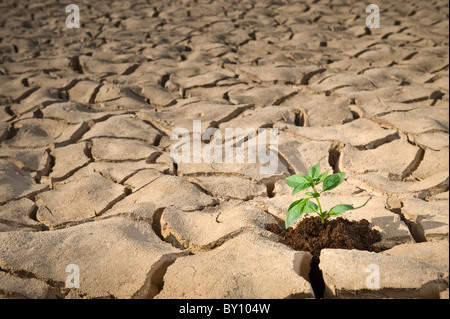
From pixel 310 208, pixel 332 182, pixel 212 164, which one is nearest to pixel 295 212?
pixel 310 208

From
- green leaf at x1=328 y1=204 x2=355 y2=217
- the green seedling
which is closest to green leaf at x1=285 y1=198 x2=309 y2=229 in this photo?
the green seedling

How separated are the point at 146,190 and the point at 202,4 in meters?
4.41

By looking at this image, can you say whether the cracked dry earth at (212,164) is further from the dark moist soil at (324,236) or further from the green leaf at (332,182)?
the green leaf at (332,182)

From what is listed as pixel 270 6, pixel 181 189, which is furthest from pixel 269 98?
pixel 270 6

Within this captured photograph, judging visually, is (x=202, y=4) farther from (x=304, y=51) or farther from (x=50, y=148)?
(x=50, y=148)

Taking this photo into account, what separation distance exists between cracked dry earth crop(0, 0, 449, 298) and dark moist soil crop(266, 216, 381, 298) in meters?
0.04

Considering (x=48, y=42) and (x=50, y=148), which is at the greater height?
(x=48, y=42)

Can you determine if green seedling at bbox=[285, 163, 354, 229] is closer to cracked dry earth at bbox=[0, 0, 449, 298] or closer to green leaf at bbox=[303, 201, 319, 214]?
green leaf at bbox=[303, 201, 319, 214]

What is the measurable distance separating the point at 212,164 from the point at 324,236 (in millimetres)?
820

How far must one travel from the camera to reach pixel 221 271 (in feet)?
4.04

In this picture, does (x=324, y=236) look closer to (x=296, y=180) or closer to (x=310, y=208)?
(x=310, y=208)

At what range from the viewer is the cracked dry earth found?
1.24 m

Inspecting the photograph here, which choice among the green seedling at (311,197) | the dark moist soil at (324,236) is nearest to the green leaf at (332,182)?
the green seedling at (311,197)

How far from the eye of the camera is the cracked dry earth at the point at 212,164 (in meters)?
1.24
